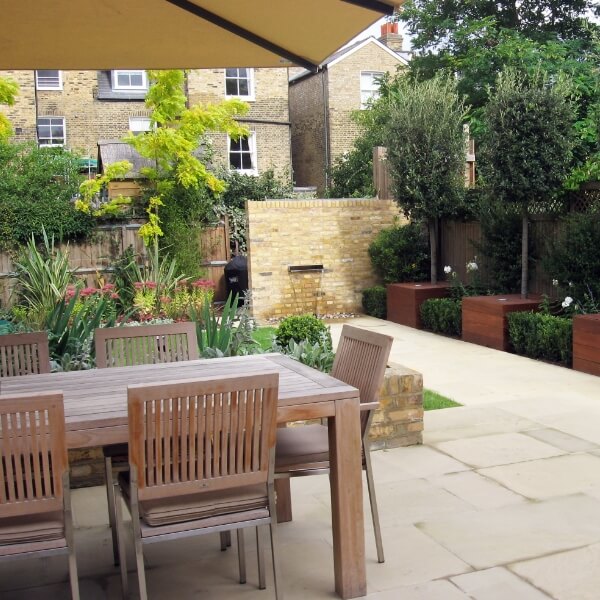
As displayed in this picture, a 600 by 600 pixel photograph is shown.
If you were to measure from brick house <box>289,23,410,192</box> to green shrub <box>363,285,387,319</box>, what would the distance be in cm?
1023

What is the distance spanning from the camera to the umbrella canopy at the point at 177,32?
11.2ft

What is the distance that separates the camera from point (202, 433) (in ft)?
8.93

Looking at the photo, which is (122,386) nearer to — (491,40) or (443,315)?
(443,315)

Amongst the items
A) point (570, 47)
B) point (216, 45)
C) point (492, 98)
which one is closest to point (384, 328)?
point (492, 98)

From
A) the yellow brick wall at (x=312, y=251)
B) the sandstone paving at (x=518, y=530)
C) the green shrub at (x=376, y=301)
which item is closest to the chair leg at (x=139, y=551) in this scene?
the sandstone paving at (x=518, y=530)

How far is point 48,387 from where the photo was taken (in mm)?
3344

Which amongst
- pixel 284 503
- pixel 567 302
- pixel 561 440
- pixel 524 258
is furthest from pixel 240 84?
pixel 284 503

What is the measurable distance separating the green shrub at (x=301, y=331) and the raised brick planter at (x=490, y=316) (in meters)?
4.09

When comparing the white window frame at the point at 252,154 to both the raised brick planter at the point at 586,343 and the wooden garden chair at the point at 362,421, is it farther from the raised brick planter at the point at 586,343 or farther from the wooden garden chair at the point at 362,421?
the wooden garden chair at the point at 362,421

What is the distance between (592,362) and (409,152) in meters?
4.96

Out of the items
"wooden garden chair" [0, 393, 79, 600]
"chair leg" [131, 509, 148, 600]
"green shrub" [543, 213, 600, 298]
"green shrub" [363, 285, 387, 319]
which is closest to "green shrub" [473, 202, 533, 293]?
"green shrub" [543, 213, 600, 298]

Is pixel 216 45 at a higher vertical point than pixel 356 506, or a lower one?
higher

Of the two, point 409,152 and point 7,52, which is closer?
point 7,52

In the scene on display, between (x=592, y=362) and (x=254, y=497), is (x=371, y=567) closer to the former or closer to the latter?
(x=254, y=497)
